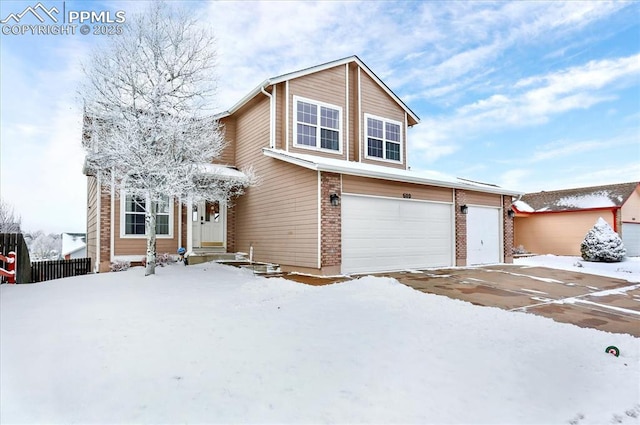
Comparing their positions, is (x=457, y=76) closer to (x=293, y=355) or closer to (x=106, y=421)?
(x=293, y=355)

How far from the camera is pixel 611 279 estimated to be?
10.6 metres

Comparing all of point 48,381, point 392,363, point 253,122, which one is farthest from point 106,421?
point 253,122

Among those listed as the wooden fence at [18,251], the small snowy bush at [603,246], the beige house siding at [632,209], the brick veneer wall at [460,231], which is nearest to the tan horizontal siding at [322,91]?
the brick veneer wall at [460,231]

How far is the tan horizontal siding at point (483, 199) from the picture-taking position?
Result: 13.9 m

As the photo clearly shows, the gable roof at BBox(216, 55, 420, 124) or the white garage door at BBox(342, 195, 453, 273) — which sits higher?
the gable roof at BBox(216, 55, 420, 124)

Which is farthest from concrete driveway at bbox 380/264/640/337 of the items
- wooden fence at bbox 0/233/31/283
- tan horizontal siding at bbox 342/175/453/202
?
wooden fence at bbox 0/233/31/283

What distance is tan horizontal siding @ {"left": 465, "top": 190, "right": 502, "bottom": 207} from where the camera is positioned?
13852mm

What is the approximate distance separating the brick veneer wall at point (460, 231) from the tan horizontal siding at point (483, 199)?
0.54 m

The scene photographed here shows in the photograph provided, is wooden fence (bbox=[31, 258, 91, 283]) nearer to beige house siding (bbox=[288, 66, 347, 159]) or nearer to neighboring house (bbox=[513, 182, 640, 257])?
beige house siding (bbox=[288, 66, 347, 159])

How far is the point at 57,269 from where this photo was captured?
1143 centimetres

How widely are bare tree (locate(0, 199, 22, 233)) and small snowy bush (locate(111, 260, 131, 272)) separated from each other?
21.9m

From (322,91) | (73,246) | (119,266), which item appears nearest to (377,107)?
(322,91)

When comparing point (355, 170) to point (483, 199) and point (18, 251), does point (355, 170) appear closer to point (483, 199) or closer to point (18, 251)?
point (483, 199)

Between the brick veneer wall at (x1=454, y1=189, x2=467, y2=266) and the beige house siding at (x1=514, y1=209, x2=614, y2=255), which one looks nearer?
the brick veneer wall at (x1=454, y1=189, x2=467, y2=266)
